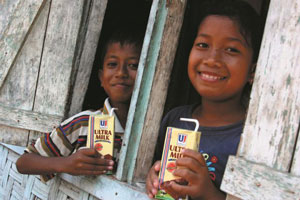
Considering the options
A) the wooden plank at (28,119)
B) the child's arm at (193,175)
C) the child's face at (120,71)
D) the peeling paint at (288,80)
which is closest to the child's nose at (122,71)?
the child's face at (120,71)

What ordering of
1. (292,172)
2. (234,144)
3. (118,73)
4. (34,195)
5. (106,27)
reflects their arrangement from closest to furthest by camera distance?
(292,172) → (234,144) → (118,73) → (34,195) → (106,27)

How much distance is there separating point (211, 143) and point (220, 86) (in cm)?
28

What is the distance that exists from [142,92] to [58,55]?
81 cm

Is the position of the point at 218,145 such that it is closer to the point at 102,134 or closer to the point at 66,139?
the point at 102,134

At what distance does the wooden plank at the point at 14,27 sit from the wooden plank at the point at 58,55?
12 cm

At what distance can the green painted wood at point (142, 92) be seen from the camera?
1584 millimetres

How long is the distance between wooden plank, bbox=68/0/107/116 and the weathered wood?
730mm

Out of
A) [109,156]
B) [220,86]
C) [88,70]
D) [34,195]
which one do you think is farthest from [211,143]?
[34,195]

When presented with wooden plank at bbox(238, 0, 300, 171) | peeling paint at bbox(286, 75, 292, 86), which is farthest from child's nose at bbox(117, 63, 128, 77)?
peeling paint at bbox(286, 75, 292, 86)

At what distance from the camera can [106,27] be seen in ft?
9.29

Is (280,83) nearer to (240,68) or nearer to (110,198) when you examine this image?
(240,68)

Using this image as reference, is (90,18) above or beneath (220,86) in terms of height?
above

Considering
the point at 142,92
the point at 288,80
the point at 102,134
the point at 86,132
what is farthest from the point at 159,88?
the point at 288,80

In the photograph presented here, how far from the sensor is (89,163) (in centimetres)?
163
